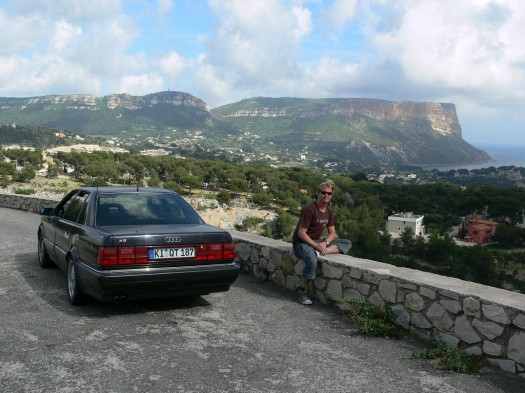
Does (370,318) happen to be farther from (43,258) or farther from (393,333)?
(43,258)

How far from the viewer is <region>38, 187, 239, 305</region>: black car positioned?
494 centimetres

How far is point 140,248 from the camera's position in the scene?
5004 millimetres

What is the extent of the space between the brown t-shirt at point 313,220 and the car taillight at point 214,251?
0.98 m

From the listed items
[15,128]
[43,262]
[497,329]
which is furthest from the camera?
[15,128]

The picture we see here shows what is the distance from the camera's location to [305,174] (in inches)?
3381

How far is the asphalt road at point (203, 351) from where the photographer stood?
360 cm

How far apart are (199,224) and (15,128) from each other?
17272 cm

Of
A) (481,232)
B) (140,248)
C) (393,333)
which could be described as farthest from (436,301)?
(481,232)

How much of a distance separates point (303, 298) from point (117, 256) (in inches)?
92.7

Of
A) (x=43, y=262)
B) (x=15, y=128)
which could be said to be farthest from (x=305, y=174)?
(x=15, y=128)

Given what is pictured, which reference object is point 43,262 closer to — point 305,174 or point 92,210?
point 92,210

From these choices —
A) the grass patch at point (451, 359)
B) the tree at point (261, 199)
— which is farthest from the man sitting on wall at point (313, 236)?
the tree at point (261, 199)

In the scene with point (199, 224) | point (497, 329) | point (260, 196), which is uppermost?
point (199, 224)

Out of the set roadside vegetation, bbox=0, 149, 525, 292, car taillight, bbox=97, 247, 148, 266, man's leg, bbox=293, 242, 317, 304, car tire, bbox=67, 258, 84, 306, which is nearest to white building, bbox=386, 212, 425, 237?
roadside vegetation, bbox=0, 149, 525, 292
